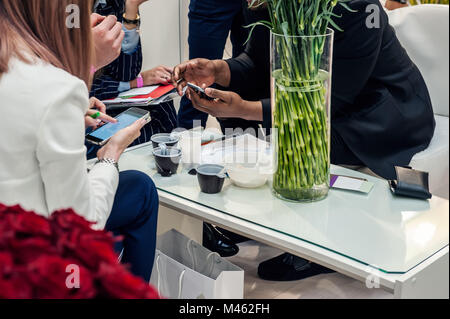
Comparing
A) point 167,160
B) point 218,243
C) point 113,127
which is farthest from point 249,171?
point 218,243

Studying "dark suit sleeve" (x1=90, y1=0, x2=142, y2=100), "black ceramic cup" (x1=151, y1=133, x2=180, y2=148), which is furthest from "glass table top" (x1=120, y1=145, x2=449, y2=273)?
"dark suit sleeve" (x1=90, y1=0, x2=142, y2=100)

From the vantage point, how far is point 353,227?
1.38 metres

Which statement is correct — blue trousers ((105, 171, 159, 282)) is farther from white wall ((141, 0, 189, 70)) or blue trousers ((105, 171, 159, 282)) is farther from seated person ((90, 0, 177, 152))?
white wall ((141, 0, 189, 70))

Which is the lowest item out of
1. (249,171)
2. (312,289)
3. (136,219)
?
(312,289)

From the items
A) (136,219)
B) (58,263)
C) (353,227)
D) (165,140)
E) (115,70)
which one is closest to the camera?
(58,263)

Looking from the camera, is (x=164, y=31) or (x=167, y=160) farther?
(x=164, y=31)

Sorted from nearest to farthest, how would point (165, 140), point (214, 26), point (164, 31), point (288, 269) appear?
1. point (165, 140)
2. point (288, 269)
3. point (214, 26)
4. point (164, 31)

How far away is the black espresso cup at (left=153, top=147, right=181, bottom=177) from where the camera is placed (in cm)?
166

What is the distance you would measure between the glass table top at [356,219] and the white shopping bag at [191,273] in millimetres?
172

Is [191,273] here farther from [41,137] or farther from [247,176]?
[41,137]

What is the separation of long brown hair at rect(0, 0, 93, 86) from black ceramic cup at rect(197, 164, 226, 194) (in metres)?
0.43

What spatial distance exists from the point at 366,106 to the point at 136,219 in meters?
0.88
